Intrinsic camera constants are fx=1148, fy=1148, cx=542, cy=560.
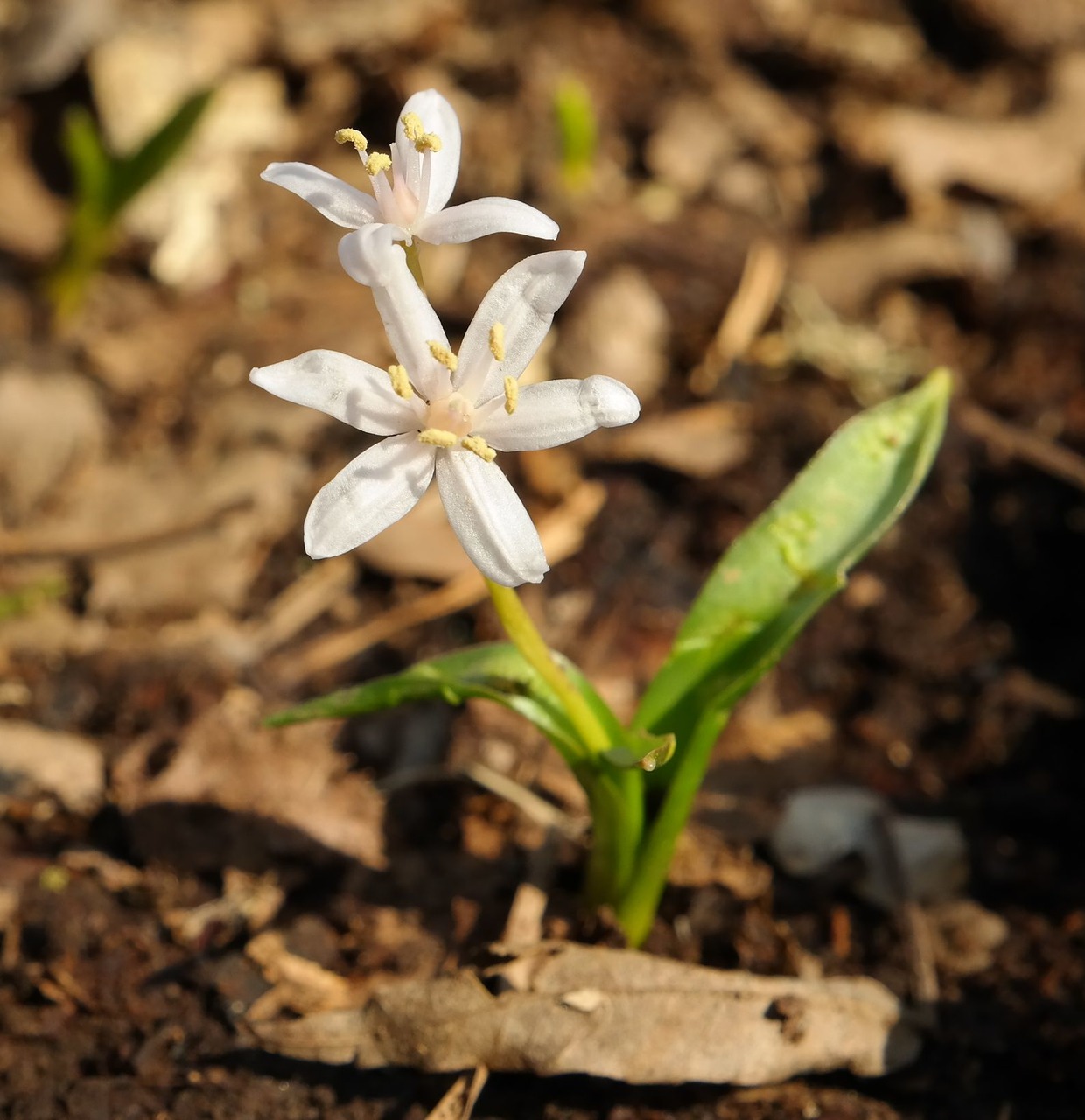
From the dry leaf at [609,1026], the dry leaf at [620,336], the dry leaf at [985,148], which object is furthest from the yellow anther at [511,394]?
the dry leaf at [985,148]

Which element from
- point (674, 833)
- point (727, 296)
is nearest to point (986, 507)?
point (727, 296)

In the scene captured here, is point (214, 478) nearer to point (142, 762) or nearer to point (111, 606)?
point (111, 606)

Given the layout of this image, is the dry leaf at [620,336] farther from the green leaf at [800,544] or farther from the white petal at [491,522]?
the white petal at [491,522]

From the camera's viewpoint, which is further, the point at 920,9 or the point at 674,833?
the point at 920,9

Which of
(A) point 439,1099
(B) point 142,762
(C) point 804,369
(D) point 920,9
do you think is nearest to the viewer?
(A) point 439,1099

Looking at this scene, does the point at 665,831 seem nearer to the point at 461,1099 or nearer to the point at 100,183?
the point at 461,1099

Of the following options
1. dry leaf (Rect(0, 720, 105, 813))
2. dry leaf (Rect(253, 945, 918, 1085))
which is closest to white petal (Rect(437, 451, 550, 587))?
dry leaf (Rect(253, 945, 918, 1085))

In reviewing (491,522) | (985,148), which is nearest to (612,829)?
(491,522)
